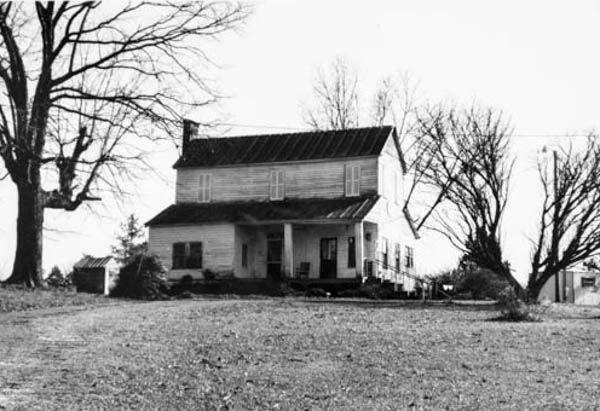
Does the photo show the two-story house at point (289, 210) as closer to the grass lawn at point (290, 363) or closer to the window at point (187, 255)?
the window at point (187, 255)

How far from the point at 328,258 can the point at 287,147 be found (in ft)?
20.7

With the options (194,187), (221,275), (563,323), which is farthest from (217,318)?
(194,187)

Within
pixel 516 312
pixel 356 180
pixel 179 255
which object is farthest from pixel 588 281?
pixel 516 312

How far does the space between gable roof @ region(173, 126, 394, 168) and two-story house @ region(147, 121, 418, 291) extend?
0.06 meters

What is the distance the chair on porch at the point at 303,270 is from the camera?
38688mm

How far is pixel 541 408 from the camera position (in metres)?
11.2

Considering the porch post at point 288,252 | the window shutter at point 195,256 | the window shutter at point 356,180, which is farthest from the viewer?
the window shutter at point 195,256

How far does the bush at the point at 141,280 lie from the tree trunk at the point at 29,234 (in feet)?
9.76

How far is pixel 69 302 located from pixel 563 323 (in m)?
14.5

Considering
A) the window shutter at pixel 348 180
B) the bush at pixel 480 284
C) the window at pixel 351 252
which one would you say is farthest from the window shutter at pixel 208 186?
the bush at pixel 480 284

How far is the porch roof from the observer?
37250mm

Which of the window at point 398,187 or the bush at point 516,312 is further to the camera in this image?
the window at point 398,187

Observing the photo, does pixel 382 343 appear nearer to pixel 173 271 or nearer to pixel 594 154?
pixel 594 154

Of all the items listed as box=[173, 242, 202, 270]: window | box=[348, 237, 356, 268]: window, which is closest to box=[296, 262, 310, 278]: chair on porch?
box=[348, 237, 356, 268]: window
